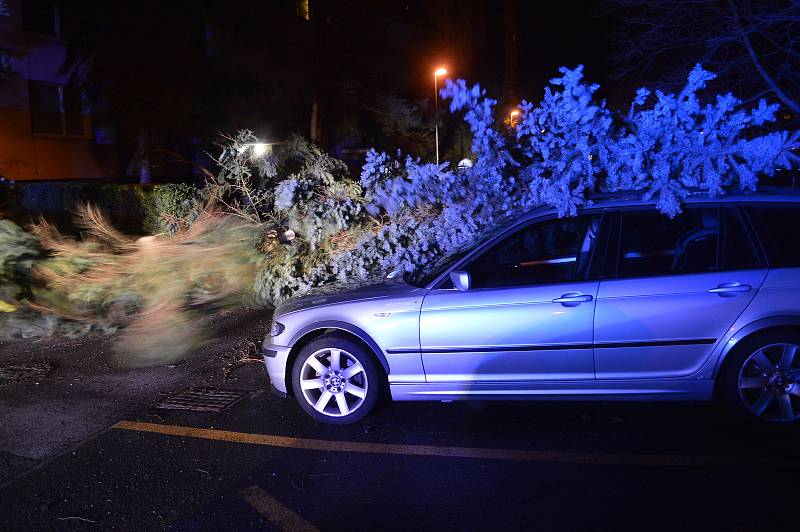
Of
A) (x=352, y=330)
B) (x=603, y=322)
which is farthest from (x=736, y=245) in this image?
(x=352, y=330)

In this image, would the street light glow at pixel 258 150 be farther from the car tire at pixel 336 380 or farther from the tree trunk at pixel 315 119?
the tree trunk at pixel 315 119

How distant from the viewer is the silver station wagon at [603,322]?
13.9 ft

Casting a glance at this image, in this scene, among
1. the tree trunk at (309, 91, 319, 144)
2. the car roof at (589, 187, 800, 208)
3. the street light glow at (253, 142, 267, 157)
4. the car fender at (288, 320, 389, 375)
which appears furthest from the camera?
the tree trunk at (309, 91, 319, 144)

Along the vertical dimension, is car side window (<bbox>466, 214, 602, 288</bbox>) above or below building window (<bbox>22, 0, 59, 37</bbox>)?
below

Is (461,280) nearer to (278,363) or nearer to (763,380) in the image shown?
(278,363)

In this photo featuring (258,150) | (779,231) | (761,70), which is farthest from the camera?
(761,70)

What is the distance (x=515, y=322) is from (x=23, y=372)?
4874 millimetres

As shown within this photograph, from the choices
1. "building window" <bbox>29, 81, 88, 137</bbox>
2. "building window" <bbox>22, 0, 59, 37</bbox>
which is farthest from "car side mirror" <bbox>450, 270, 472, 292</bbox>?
"building window" <bbox>22, 0, 59, 37</bbox>

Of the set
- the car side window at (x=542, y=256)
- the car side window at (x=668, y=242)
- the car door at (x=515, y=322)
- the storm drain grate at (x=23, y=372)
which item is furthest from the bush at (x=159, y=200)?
the car side window at (x=668, y=242)

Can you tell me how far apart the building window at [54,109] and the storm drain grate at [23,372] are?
1554cm

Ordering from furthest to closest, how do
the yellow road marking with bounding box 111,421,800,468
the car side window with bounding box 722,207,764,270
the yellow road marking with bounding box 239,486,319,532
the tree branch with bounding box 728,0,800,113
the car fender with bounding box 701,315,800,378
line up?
the tree branch with bounding box 728,0,800,113 < the car side window with bounding box 722,207,764,270 < the car fender with bounding box 701,315,800,378 < the yellow road marking with bounding box 111,421,800,468 < the yellow road marking with bounding box 239,486,319,532

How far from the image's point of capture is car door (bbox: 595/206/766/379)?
13.8 ft

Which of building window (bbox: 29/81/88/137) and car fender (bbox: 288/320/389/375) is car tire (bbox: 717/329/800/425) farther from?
building window (bbox: 29/81/88/137)

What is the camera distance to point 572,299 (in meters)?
4.29
